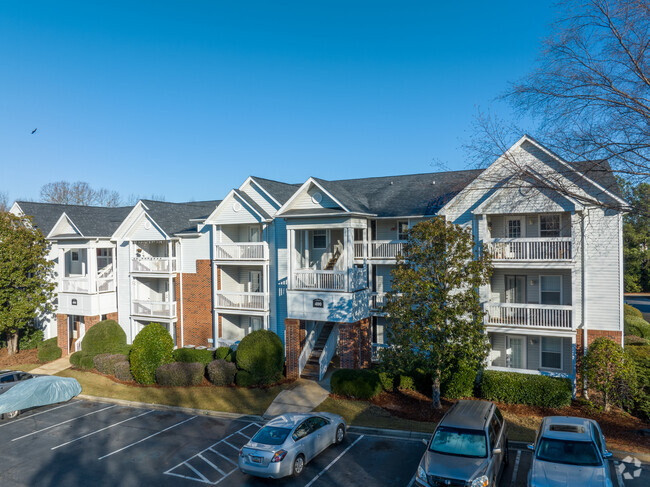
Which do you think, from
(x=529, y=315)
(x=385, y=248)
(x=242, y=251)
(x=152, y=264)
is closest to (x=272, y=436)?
(x=529, y=315)

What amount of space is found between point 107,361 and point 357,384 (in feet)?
48.3

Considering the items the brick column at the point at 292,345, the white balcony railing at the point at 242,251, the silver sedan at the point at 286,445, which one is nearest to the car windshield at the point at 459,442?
the silver sedan at the point at 286,445

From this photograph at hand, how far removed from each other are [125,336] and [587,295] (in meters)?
25.6

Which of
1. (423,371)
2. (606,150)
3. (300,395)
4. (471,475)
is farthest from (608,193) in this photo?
(300,395)

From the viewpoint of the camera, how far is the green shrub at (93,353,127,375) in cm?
2681

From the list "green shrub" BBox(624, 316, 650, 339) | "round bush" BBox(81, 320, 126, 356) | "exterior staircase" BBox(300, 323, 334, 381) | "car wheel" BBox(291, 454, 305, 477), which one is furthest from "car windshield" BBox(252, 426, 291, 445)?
"green shrub" BBox(624, 316, 650, 339)

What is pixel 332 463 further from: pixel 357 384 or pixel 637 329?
pixel 637 329

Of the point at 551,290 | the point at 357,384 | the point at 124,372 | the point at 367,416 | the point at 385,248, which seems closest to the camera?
the point at 367,416

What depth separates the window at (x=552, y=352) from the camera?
21.5 metres

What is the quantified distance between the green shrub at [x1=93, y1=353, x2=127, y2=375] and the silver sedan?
49.3 feet

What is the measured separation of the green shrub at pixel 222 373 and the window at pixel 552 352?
1460 centimetres

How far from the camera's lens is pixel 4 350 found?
3322 centimetres

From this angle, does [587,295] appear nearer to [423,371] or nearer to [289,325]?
[423,371]

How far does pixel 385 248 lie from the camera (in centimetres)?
2517
